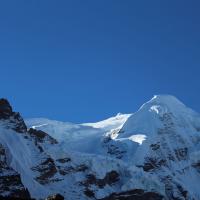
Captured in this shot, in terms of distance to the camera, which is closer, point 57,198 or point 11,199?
point 57,198

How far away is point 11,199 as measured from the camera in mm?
96562

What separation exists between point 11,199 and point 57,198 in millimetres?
12753

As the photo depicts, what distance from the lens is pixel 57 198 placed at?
85750 mm
